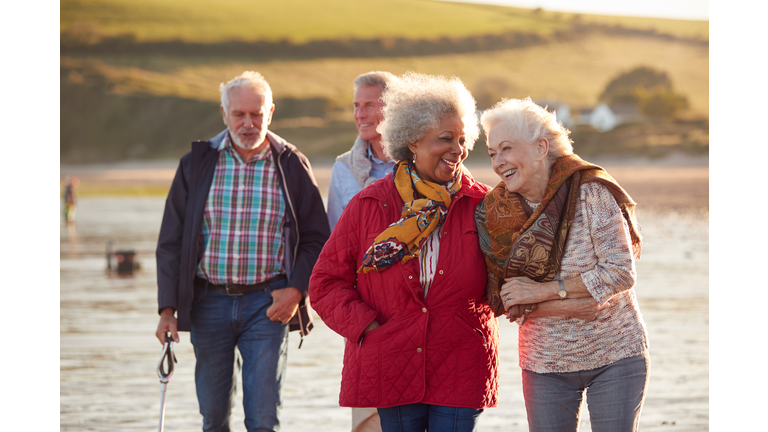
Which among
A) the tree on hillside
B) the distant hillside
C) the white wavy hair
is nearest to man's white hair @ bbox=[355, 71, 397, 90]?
the white wavy hair


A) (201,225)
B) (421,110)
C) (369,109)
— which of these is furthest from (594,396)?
(201,225)

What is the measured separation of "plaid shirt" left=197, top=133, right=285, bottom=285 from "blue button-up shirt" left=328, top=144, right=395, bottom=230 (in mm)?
311

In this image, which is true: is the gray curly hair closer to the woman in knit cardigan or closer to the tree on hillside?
Answer: the woman in knit cardigan

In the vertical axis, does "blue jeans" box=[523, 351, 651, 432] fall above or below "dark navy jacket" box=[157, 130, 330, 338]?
below

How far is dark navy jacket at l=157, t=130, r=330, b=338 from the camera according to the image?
3.12m

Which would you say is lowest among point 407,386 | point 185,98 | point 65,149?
point 407,386

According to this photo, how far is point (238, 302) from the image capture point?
3.13 m

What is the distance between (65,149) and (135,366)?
154 feet

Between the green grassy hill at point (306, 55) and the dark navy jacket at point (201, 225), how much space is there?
42.5 metres

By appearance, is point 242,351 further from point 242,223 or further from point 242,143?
point 242,143

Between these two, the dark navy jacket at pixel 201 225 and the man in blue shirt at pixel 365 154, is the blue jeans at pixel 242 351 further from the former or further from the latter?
Result: the man in blue shirt at pixel 365 154

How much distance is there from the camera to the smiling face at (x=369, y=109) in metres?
3.31
